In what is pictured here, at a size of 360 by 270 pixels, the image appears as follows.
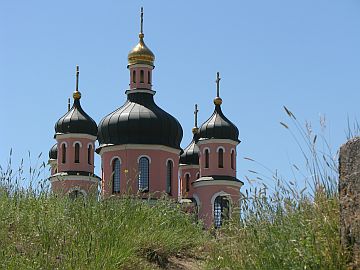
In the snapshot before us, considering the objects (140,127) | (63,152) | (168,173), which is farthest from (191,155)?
(63,152)

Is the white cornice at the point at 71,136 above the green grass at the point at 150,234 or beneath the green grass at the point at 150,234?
above

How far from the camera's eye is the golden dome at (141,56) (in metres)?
40.5

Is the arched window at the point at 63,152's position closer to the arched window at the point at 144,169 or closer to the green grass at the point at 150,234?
the arched window at the point at 144,169

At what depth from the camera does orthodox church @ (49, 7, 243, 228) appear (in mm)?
37406

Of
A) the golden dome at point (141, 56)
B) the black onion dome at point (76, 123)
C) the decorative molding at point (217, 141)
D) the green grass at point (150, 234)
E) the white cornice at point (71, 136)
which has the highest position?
the golden dome at point (141, 56)

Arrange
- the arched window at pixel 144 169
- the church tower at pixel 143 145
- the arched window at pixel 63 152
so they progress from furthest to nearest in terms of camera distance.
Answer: the arched window at pixel 63 152, the arched window at pixel 144 169, the church tower at pixel 143 145

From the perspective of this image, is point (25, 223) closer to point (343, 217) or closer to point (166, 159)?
point (343, 217)

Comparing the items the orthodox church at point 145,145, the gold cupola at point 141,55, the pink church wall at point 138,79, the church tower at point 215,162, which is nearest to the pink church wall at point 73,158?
the orthodox church at point 145,145

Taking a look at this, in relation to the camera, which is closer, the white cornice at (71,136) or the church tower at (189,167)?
the white cornice at (71,136)

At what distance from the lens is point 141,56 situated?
40562 mm

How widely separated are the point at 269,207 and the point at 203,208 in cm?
3283

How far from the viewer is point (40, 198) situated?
808cm

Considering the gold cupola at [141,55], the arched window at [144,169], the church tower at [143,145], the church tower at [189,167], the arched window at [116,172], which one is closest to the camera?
the arched window at [116,172]

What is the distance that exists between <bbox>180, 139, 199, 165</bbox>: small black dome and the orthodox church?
6.42 ft
